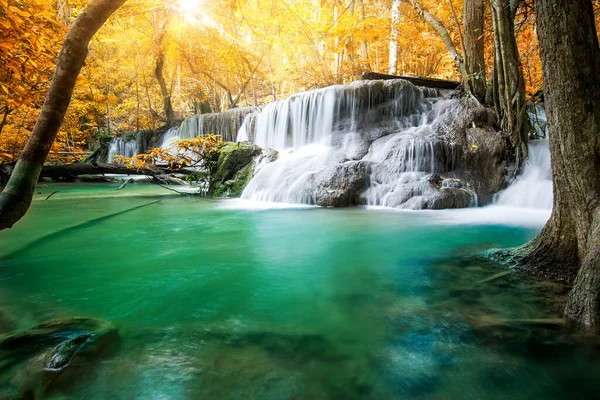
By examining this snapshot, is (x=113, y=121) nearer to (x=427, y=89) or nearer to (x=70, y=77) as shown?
(x=427, y=89)

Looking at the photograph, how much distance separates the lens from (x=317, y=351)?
1.80 meters

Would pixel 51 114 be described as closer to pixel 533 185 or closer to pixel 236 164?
pixel 533 185

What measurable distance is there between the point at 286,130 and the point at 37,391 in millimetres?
10823

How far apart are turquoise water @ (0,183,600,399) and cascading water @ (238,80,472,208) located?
286 cm

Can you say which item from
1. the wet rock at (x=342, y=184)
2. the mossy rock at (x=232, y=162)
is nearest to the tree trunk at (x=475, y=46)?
the wet rock at (x=342, y=184)

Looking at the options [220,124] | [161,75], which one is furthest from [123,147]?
[220,124]

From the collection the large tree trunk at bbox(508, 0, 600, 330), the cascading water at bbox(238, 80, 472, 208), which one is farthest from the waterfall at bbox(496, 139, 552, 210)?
the large tree trunk at bbox(508, 0, 600, 330)

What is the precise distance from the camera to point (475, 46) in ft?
29.2

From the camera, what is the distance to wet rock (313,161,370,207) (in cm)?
736

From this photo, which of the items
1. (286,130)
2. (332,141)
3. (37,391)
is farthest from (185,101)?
(37,391)

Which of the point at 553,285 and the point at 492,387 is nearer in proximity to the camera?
the point at 492,387

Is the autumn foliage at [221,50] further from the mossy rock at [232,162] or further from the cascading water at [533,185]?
the cascading water at [533,185]

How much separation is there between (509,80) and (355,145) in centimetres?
402

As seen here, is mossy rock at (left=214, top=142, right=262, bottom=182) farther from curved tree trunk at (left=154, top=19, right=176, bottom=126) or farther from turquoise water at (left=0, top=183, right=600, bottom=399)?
curved tree trunk at (left=154, top=19, right=176, bottom=126)
